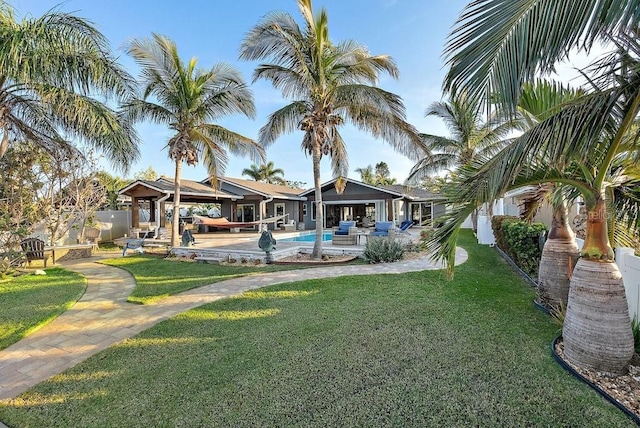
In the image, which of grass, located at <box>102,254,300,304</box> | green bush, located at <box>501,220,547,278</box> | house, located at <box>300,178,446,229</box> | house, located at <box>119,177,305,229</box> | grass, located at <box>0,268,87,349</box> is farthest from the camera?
house, located at <box>300,178,446,229</box>

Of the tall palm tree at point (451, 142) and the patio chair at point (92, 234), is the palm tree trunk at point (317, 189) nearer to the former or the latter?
the tall palm tree at point (451, 142)

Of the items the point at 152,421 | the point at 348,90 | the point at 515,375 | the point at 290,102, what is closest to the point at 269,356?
the point at 152,421

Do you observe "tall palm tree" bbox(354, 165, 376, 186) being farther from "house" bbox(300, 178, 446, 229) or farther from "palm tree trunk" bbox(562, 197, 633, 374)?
"palm tree trunk" bbox(562, 197, 633, 374)

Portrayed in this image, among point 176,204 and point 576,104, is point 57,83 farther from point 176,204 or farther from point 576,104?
point 576,104

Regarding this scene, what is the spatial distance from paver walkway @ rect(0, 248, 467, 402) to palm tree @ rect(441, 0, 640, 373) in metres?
5.36

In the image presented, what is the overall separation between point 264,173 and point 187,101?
2964 centimetres

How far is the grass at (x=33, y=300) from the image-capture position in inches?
216

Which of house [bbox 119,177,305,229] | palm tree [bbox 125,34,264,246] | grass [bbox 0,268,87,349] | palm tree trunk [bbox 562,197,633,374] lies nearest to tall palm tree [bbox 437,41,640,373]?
palm tree trunk [bbox 562,197,633,374]

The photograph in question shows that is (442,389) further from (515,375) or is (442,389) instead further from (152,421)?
(152,421)

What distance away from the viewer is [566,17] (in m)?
1.94

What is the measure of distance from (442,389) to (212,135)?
14279mm

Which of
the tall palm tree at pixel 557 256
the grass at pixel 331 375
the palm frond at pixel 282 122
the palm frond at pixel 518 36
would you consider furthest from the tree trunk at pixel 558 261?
the palm frond at pixel 282 122

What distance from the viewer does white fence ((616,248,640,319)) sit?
4004 millimetres

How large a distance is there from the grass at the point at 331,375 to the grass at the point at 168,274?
88.1 inches
